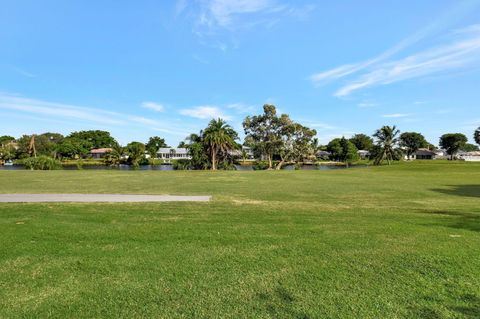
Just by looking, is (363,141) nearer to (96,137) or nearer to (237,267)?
(96,137)

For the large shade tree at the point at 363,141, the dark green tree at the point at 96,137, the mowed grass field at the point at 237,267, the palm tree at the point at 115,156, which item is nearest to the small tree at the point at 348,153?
the large shade tree at the point at 363,141

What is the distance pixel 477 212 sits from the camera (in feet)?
27.7

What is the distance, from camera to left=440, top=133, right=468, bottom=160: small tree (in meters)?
104

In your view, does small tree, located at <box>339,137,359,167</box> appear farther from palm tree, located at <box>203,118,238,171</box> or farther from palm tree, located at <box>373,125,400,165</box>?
palm tree, located at <box>203,118,238,171</box>

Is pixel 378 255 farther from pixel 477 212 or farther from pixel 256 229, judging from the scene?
pixel 477 212

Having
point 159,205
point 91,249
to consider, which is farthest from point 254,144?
point 91,249

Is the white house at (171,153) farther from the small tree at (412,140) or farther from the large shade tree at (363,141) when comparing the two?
the small tree at (412,140)

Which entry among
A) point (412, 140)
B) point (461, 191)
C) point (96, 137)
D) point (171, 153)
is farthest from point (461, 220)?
point (96, 137)

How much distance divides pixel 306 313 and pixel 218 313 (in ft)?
2.76

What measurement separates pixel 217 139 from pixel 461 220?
40046 mm

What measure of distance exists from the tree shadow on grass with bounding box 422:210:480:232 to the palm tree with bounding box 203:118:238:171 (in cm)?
3884

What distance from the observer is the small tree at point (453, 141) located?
10412 centimetres

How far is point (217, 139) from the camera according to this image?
1817 inches

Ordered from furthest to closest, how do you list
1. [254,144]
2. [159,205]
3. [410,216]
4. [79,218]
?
1. [254,144]
2. [159,205]
3. [410,216]
4. [79,218]
